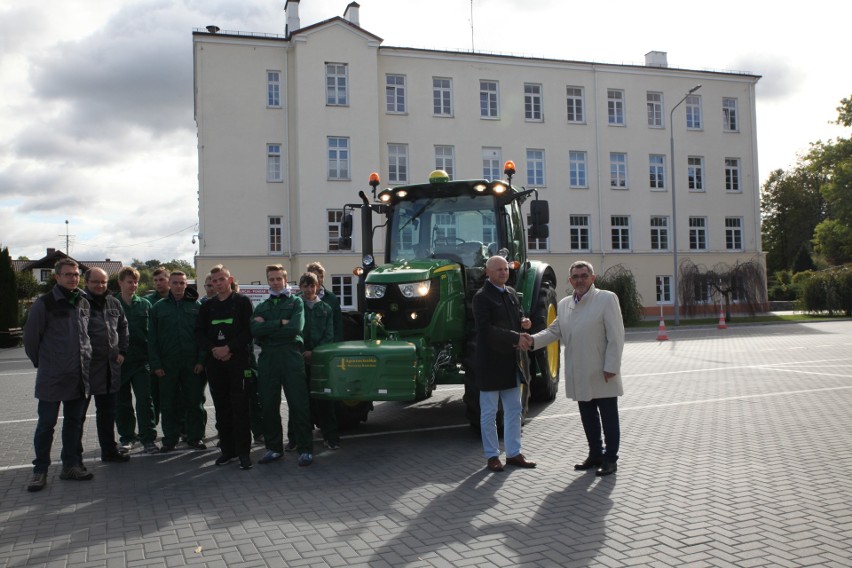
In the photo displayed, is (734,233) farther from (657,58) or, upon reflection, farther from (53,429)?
(53,429)

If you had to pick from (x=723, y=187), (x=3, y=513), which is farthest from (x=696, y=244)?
(x=3, y=513)

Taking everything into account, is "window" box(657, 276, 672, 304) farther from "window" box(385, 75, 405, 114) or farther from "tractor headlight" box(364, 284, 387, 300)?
"tractor headlight" box(364, 284, 387, 300)

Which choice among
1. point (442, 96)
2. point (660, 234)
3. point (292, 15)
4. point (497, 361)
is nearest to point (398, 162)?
point (442, 96)

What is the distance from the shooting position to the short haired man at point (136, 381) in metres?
7.79

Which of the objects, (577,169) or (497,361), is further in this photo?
(577,169)

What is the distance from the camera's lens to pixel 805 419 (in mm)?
8625

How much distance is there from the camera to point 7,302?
27.4 m

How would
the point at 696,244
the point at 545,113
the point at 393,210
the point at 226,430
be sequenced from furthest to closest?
1. the point at 696,244
2. the point at 545,113
3. the point at 393,210
4. the point at 226,430

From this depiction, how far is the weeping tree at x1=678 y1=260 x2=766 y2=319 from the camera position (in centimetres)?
3428

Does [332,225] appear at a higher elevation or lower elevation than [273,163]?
lower

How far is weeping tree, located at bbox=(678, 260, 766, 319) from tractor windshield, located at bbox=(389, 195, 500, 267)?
28.2 m

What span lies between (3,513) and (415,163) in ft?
97.9

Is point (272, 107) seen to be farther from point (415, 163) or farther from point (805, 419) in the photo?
point (805, 419)

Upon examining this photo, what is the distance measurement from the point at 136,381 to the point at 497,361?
4.11 metres
